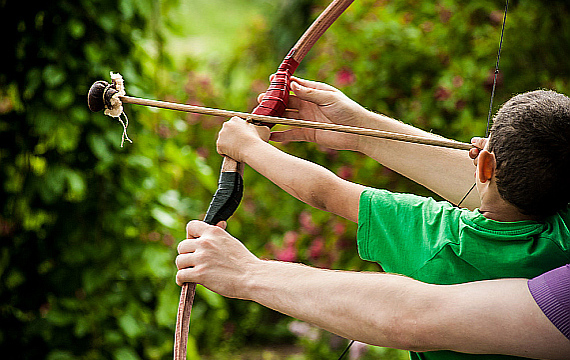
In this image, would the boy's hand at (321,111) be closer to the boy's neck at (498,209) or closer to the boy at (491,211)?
the boy at (491,211)

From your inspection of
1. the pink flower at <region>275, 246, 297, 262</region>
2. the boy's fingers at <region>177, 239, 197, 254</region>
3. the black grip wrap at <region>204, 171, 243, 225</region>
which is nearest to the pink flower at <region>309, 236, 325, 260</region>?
the pink flower at <region>275, 246, 297, 262</region>

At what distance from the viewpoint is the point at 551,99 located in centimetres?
79

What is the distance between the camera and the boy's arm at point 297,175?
0.92 metres

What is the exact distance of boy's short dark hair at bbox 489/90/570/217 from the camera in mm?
755

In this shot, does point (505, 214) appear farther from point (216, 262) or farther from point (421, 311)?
point (216, 262)

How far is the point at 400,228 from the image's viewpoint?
88 cm

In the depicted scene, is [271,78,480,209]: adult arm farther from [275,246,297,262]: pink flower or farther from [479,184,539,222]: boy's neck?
[275,246,297,262]: pink flower

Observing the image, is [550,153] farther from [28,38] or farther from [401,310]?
[28,38]

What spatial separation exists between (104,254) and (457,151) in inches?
49.5

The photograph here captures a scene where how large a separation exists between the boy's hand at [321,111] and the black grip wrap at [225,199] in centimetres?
19

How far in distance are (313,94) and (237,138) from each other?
242mm

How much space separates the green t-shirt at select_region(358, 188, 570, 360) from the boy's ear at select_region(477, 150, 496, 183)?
61 millimetres

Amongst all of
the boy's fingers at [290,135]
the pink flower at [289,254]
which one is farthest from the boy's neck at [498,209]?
the pink flower at [289,254]

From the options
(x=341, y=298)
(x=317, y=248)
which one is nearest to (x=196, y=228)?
(x=341, y=298)
